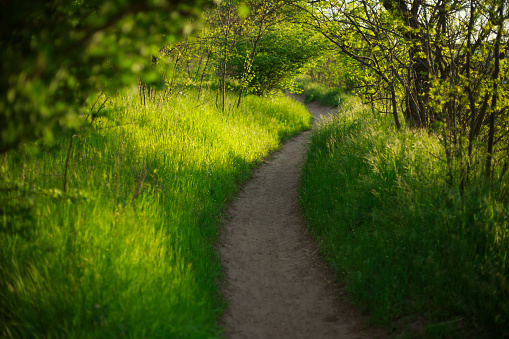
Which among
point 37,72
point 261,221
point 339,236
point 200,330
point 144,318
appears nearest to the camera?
point 37,72

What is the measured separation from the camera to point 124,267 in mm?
2887

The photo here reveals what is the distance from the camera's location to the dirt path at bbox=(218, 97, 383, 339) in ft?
10.7

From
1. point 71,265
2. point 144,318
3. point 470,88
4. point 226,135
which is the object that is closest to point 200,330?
point 144,318

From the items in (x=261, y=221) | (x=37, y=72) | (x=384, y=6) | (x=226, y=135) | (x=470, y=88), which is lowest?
(x=261, y=221)

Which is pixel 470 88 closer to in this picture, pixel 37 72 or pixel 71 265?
pixel 37 72

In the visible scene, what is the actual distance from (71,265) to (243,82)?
9.57 meters

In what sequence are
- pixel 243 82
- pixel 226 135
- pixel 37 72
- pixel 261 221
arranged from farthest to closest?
pixel 243 82 < pixel 226 135 < pixel 261 221 < pixel 37 72

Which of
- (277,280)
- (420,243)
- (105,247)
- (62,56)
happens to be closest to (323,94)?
(277,280)

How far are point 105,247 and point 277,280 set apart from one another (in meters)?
2.09

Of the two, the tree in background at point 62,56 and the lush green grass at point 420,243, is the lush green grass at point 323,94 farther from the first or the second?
the tree in background at point 62,56

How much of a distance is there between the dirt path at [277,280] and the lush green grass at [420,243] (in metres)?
0.25

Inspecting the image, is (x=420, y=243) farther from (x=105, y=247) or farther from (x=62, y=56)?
(x=62, y=56)

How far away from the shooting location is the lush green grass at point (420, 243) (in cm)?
281

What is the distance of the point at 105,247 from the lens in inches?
117
